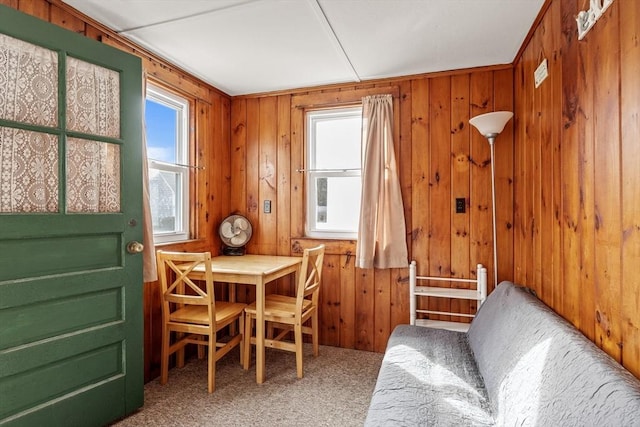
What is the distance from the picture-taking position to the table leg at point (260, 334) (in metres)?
2.34

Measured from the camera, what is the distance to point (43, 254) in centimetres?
160

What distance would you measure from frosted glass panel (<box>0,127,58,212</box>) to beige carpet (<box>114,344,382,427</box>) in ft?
4.18

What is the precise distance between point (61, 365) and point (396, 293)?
87.9 inches

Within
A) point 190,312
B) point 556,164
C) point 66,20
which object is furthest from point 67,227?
point 556,164

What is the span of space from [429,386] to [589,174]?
3.68ft

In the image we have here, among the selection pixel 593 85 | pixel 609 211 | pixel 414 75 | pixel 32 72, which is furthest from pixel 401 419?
pixel 414 75

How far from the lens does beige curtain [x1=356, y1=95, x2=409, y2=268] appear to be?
2777 millimetres

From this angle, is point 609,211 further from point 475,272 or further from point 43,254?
point 43,254

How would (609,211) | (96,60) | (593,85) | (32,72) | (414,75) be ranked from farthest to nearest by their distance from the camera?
(414,75), (96,60), (32,72), (593,85), (609,211)

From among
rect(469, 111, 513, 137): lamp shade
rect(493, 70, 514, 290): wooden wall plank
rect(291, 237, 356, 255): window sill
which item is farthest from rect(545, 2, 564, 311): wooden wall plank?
rect(291, 237, 356, 255): window sill

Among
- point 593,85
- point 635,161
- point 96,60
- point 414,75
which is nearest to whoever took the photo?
point 635,161

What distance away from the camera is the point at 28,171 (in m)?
1.57

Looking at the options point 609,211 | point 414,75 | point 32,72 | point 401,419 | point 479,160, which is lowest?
point 401,419

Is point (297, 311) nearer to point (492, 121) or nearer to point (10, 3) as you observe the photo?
point (492, 121)
